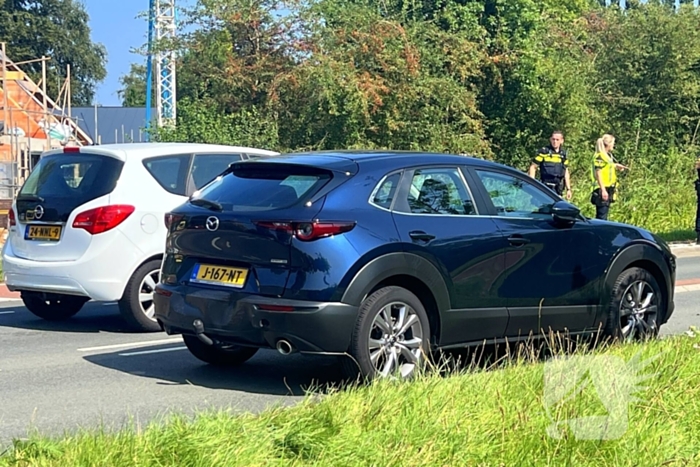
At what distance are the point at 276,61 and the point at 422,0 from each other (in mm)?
5407

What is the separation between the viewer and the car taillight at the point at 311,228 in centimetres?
672

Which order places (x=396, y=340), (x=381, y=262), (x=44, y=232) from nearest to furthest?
(x=381, y=262)
(x=396, y=340)
(x=44, y=232)

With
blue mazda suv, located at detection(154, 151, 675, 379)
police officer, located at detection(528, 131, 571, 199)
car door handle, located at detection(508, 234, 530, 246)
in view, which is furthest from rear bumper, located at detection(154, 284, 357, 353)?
police officer, located at detection(528, 131, 571, 199)

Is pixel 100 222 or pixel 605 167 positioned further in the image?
pixel 605 167

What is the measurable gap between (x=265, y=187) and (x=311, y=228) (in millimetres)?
710

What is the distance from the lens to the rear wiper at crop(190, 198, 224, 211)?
7274mm

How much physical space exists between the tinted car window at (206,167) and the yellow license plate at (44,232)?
54.8 inches

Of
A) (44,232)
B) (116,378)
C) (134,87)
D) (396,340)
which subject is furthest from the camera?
(134,87)

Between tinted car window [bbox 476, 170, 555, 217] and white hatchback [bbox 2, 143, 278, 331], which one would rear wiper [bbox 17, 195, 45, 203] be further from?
tinted car window [bbox 476, 170, 555, 217]

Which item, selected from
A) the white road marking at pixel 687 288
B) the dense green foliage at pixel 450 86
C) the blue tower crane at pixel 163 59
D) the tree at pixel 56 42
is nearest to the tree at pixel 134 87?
the tree at pixel 56 42

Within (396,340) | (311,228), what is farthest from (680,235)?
(311,228)

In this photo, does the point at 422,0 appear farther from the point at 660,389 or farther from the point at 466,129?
the point at 660,389

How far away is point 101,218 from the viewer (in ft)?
31.5

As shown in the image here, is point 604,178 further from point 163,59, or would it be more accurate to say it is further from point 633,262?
point 163,59
